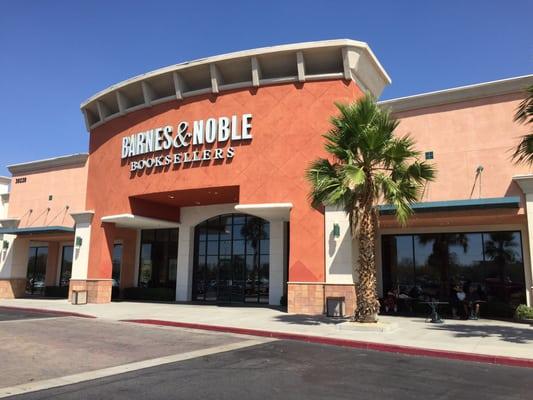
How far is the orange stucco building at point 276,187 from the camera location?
64.0ft

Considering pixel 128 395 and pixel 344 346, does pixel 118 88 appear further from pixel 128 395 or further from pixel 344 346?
pixel 128 395

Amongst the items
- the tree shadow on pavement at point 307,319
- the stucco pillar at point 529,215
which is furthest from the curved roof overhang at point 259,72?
the tree shadow on pavement at point 307,319

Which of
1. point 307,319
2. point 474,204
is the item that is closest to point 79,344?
point 307,319

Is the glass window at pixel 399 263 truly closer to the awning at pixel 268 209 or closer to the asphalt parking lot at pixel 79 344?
the awning at pixel 268 209

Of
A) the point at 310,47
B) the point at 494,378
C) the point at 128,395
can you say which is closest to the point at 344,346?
the point at 494,378

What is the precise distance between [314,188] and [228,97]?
9410 mm

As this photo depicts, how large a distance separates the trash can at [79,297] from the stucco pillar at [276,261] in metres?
10.6

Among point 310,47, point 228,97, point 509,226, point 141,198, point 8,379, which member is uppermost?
point 310,47

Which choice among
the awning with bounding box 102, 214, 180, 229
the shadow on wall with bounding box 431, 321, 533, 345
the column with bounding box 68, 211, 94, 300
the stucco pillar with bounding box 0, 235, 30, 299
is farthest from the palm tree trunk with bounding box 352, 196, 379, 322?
the stucco pillar with bounding box 0, 235, 30, 299

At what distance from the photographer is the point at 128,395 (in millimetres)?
7340

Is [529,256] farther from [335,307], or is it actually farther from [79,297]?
[79,297]

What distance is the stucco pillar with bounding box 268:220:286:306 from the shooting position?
80.9ft

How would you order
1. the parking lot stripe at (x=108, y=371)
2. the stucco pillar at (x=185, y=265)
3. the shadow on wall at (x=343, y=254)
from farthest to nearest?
the stucco pillar at (x=185, y=265) → the shadow on wall at (x=343, y=254) → the parking lot stripe at (x=108, y=371)

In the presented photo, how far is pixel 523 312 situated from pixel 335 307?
7.13 meters
